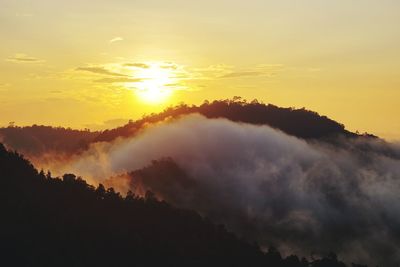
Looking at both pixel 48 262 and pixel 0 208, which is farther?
pixel 0 208

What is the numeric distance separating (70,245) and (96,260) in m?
9.78

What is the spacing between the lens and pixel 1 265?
175000mm

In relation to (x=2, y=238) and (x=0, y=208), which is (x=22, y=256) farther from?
(x=0, y=208)

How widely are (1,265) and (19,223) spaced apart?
80.1 ft

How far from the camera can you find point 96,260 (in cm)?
19925

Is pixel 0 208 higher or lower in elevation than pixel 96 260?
higher

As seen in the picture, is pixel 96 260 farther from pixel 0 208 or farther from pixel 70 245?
pixel 0 208

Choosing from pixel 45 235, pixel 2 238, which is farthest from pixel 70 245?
pixel 2 238

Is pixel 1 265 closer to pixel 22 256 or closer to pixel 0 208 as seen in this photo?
pixel 22 256

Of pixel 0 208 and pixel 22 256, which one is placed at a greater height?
pixel 0 208

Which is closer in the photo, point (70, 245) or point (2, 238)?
point (2, 238)

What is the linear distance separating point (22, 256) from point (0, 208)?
24791mm

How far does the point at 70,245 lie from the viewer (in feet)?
652

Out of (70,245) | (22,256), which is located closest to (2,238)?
(22,256)
